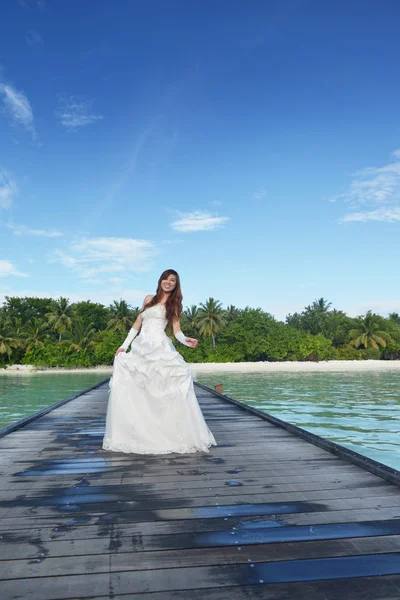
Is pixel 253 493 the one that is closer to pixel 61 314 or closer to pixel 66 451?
pixel 66 451

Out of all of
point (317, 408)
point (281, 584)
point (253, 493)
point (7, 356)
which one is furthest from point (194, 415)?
point (7, 356)

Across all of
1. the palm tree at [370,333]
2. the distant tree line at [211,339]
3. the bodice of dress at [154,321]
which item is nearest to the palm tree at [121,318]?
the distant tree line at [211,339]

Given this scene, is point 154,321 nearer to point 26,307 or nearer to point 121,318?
point 121,318

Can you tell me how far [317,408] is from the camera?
17.8 meters

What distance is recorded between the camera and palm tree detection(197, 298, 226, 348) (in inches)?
2547

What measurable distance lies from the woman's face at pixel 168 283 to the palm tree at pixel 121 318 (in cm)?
5743

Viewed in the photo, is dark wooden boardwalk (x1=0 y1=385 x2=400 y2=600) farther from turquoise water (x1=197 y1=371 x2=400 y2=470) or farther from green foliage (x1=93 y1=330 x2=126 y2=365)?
green foliage (x1=93 y1=330 x2=126 y2=365)

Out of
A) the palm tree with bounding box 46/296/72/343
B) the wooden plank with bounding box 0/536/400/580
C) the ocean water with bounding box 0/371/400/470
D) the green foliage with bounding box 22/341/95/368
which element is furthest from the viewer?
the palm tree with bounding box 46/296/72/343

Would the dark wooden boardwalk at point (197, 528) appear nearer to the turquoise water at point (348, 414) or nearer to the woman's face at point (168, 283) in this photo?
the woman's face at point (168, 283)

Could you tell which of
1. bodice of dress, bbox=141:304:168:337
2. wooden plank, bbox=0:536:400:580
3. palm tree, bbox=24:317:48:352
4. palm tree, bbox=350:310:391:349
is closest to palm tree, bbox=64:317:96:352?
palm tree, bbox=24:317:48:352

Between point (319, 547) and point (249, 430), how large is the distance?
4791 mm

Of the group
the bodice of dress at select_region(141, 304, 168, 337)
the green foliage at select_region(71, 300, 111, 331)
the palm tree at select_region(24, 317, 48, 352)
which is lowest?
the bodice of dress at select_region(141, 304, 168, 337)

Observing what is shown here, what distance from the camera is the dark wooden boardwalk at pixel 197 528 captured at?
7.79 ft

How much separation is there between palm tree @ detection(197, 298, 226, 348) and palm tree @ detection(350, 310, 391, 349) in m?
19.0
